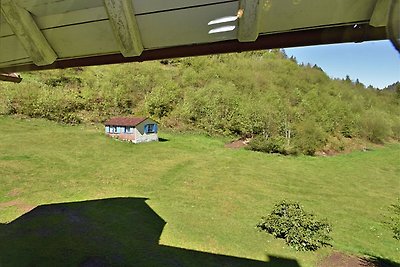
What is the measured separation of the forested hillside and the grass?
388 centimetres

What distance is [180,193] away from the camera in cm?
1620

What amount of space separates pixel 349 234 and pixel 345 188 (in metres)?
8.26

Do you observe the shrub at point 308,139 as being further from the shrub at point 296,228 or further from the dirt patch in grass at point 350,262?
the dirt patch in grass at point 350,262

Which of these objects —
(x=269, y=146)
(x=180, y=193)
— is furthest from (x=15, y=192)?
(x=269, y=146)

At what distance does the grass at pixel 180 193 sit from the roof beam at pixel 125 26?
840 cm

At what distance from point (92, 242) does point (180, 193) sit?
6.99 meters

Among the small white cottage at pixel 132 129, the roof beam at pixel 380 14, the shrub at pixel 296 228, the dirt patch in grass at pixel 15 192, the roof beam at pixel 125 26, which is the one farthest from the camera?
the small white cottage at pixel 132 129

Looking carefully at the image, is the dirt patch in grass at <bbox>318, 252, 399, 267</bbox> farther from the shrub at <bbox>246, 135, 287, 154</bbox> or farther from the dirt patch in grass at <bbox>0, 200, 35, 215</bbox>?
the shrub at <bbox>246, 135, 287, 154</bbox>

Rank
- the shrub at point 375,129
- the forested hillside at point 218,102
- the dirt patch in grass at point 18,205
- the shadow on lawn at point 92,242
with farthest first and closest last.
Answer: the shrub at point 375,129, the forested hillside at point 218,102, the dirt patch in grass at point 18,205, the shadow on lawn at point 92,242

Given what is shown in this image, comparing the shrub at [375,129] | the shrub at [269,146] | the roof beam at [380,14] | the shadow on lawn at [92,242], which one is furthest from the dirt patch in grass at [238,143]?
the roof beam at [380,14]

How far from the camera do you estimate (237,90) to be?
4319 centimetres

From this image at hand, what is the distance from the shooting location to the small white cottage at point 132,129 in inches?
1085

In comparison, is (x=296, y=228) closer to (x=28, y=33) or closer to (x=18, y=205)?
(x=28, y=33)

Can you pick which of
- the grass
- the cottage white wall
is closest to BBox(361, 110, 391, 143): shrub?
the grass
